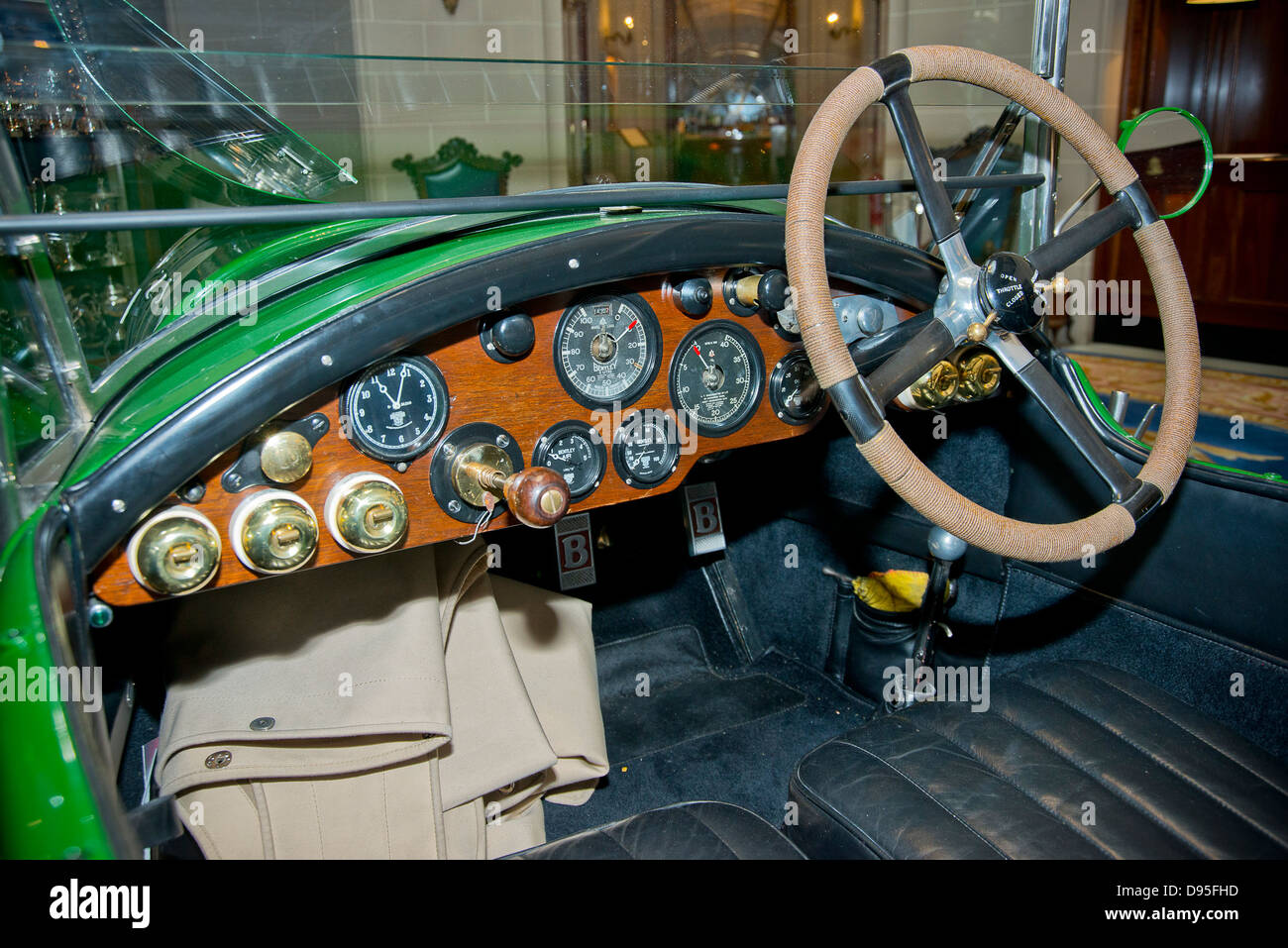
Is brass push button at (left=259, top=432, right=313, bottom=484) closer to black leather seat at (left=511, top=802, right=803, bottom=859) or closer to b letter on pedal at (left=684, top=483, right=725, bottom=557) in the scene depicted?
black leather seat at (left=511, top=802, right=803, bottom=859)

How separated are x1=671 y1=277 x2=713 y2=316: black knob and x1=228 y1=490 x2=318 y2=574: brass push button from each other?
0.68m

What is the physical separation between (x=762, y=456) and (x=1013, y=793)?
1.45m

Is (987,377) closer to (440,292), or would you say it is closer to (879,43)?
(440,292)

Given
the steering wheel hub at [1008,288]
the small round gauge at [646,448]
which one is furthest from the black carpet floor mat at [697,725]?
the steering wheel hub at [1008,288]

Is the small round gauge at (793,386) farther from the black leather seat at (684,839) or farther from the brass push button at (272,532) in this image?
the brass push button at (272,532)

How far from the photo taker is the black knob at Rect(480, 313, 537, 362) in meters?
1.30

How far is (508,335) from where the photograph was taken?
1304 mm

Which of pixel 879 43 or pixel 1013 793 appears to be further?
pixel 879 43

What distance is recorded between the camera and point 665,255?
1.36 m

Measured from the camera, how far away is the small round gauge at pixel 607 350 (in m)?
1.41

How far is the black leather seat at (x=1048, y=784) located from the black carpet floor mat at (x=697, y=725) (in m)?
0.69
